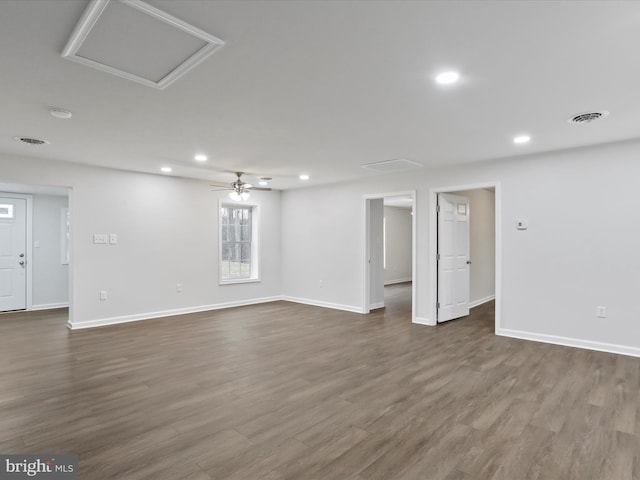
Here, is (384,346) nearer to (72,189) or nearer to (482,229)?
(482,229)

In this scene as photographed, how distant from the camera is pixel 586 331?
4344 millimetres

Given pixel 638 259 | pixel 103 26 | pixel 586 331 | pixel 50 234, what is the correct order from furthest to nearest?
1. pixel 50 234
2. pixel 586 331
3. pixel 638 259
4. pixel 103 26

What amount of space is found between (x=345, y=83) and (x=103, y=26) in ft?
4.96

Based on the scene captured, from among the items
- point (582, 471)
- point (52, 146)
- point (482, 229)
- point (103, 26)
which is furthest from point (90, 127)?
point (482, 229)

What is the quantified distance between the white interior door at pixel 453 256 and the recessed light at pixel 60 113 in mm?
4817

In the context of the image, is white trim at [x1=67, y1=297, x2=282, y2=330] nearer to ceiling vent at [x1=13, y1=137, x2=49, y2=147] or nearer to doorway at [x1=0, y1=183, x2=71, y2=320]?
doorway at [x1=0, y1=183, x2=71, y2=320]

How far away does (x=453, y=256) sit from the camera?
591 centimetres

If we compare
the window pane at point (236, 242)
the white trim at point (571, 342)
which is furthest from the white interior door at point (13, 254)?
the white trim at point (571, 342)

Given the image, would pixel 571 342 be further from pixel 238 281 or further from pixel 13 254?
pixel 13 254

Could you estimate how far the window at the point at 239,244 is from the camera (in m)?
7.44

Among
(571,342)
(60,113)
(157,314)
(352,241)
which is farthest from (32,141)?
(571,342)

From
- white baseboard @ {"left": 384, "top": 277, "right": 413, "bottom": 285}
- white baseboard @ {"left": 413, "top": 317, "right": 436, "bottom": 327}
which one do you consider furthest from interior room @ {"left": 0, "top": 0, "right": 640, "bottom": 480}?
white baseboard @ {"left": 384, "top": 277, "right": 413, "bottom": 285}

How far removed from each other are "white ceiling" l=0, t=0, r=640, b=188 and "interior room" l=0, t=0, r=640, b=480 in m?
0.02

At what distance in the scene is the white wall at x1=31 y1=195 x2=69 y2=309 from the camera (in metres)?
7.23
